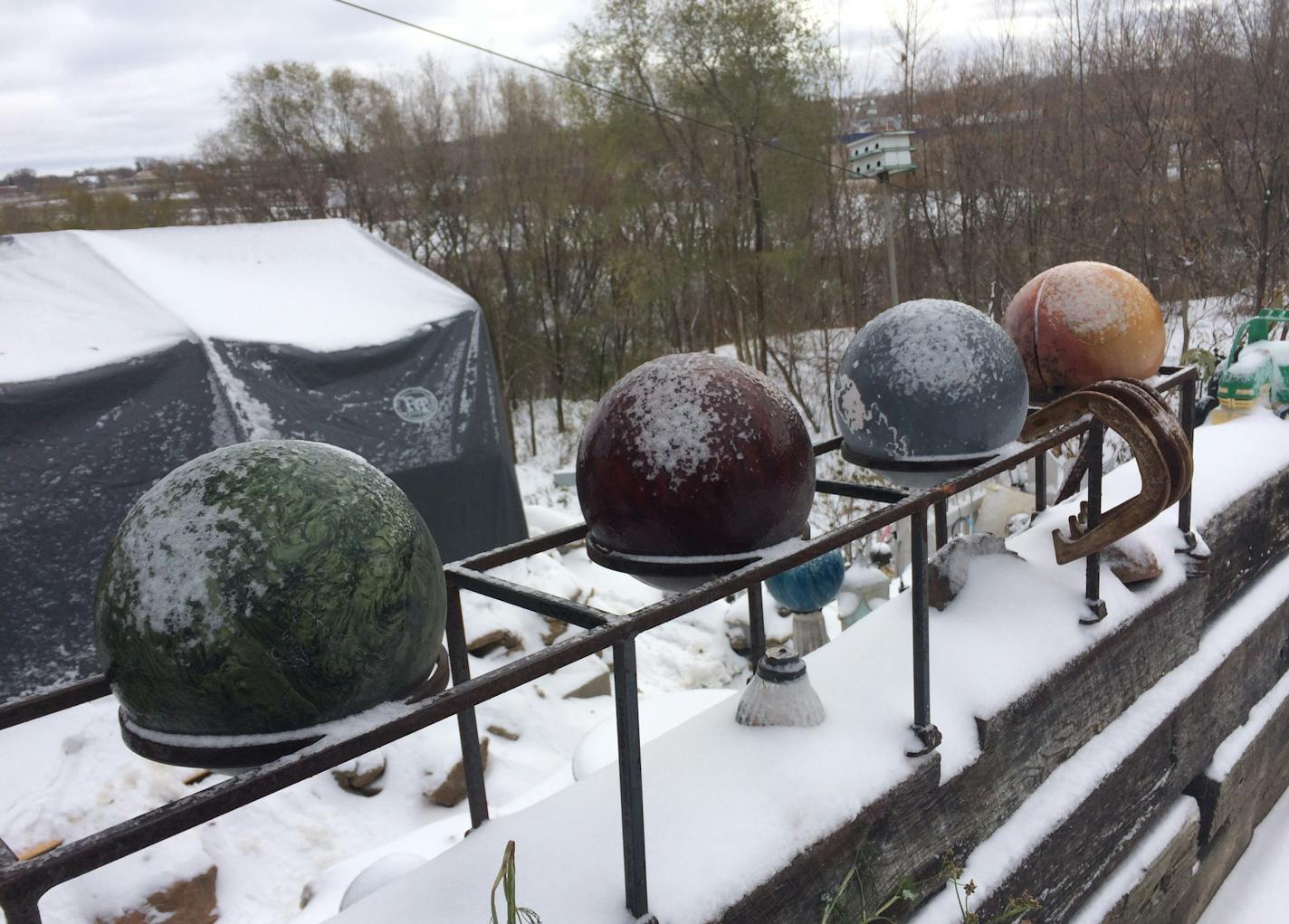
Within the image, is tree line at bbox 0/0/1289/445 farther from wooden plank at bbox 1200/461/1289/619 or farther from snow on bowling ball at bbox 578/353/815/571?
snow on bowling ball at bbox 578/353/815/571

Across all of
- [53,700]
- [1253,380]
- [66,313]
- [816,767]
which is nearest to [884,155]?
[1253,380]

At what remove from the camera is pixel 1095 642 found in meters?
3.66

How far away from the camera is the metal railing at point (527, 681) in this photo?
135cm

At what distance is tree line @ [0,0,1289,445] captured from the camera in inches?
577

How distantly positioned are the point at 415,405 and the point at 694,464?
21.6 feet

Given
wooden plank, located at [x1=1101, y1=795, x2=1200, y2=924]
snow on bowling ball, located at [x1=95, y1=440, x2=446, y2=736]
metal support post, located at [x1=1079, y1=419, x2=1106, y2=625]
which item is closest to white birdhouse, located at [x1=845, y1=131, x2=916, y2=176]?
metal support post, located at [x1=1079, y1=419, x2=1106, y2=625]

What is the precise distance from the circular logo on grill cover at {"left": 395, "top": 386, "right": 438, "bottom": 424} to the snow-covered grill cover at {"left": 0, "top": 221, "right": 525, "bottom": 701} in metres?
0.02

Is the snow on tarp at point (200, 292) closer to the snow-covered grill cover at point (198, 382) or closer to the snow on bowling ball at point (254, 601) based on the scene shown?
the snow-covered grill cover at point (198, 382)

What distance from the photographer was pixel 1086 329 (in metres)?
3.75

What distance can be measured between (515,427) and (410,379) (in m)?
11.5

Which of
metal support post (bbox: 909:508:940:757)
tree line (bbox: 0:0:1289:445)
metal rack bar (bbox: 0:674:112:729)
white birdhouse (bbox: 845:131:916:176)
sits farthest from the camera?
tree line (bbox: 0:0:1289:445)

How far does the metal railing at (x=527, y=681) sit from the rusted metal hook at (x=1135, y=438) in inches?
3.1

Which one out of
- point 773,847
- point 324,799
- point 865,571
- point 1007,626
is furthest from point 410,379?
point 773,847

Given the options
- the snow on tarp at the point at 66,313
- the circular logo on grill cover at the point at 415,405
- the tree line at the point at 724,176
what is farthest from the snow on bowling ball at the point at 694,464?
the tree line at the point at 724,176
